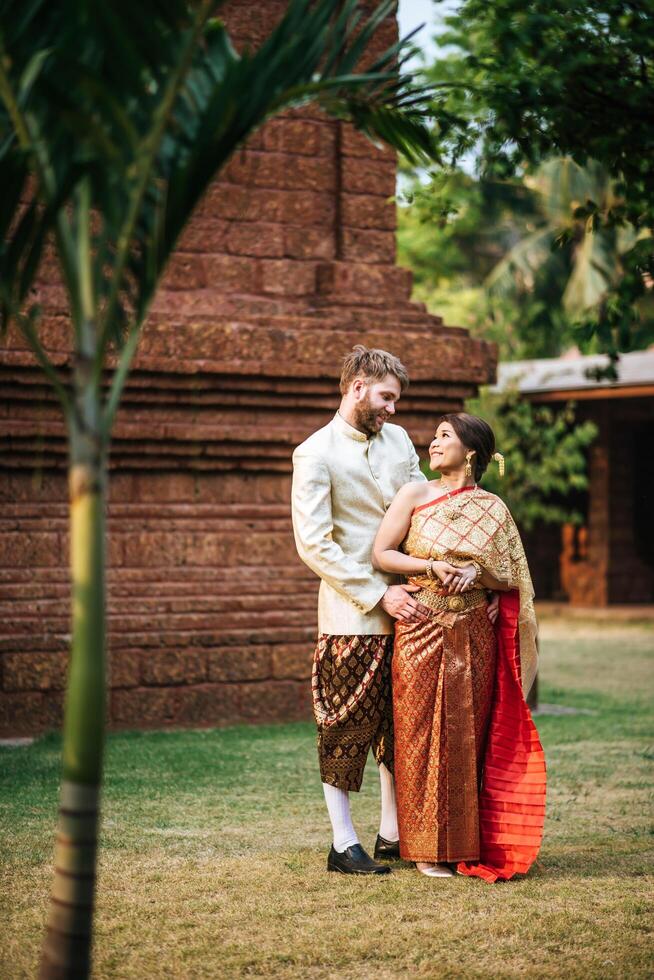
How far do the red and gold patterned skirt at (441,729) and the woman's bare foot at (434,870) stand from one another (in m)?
0.05

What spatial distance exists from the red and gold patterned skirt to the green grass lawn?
0.16 metres

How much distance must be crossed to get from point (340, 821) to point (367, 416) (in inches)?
57.1

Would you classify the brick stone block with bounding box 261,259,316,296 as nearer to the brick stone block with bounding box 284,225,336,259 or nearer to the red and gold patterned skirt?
the brick stone block with bounding box 284,225,336,259

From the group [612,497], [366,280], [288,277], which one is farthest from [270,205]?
[612,497]

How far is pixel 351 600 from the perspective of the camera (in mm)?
4785

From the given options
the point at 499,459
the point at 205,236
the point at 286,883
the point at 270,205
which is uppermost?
the point at 270,205

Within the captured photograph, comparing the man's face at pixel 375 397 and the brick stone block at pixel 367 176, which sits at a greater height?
the brick stone block at pixel 367 176

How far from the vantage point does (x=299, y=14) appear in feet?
10.2

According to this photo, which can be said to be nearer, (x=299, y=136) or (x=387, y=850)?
(x=387, y=850)

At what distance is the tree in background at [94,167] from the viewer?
2.78 m

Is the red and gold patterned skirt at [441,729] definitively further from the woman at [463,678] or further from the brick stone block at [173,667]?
the brick stone block at [173,667]

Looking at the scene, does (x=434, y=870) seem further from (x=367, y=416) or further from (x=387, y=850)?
(x=367, y=416)

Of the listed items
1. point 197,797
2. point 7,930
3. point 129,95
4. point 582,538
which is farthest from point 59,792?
point 582,538

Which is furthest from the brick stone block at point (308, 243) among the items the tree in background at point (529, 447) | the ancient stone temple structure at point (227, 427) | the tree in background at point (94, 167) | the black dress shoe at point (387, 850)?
the tree in background at point (529, 447)
